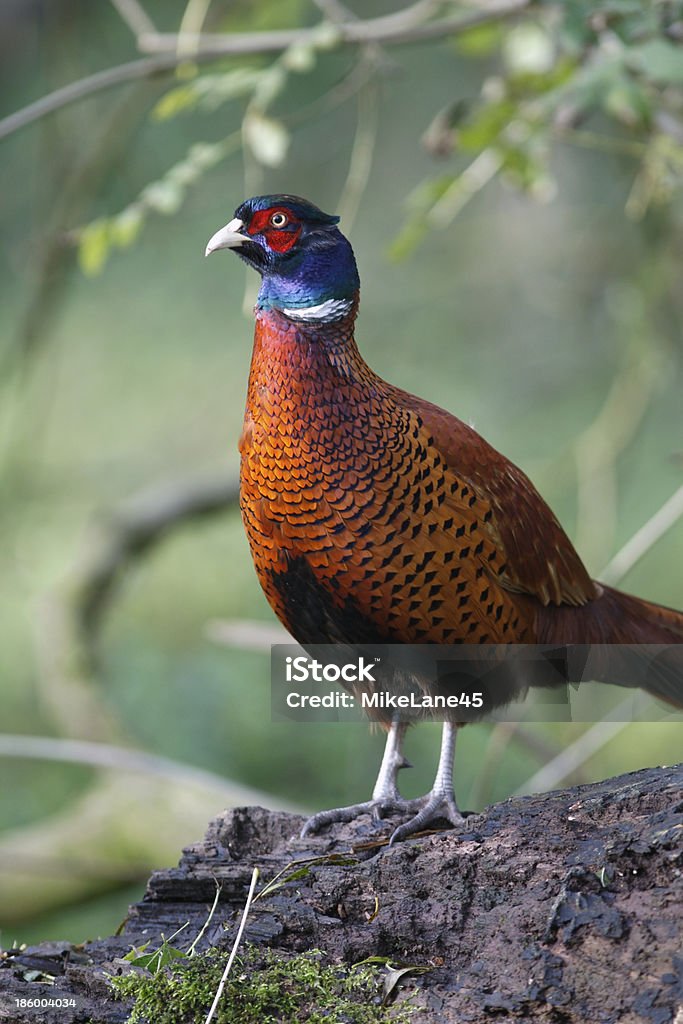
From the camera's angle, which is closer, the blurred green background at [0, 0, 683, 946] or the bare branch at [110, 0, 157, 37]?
the bare branch at [110, 0, 157, 37]

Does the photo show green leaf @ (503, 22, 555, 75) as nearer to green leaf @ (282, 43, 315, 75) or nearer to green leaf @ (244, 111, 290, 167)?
green leaf @ (244, 111, 290, 167)

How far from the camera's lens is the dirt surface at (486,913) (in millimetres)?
2436

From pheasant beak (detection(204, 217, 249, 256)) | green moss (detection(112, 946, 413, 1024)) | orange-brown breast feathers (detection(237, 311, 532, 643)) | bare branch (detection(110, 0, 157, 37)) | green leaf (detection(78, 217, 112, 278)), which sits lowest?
green moss (detection(112, 946, 413, 1024))

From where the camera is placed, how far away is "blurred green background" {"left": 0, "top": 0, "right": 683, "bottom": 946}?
571cm

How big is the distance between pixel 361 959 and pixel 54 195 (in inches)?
246

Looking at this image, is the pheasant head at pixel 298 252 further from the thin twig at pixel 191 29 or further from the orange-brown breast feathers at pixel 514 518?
the thin twig at pixel 191 29

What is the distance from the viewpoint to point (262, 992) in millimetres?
2582

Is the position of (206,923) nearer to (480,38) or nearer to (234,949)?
(234,949)

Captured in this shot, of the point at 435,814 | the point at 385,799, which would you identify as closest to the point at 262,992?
the point at 435,814

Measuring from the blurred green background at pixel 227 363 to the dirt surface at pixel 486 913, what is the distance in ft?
7.62

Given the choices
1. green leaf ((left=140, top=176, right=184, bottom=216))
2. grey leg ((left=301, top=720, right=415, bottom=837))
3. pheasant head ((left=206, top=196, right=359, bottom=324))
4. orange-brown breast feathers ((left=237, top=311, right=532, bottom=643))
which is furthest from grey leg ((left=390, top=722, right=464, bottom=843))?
green leaf ((left=140, top=176, right=184, bottom=216))

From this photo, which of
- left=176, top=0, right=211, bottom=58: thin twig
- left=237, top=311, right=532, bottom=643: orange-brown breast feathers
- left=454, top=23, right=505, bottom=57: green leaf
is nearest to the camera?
left=237, top=311, right=532, bottom=643: orange-brown breast feathers

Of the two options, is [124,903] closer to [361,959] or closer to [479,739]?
[479,739]

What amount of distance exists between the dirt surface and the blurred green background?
2324mm
